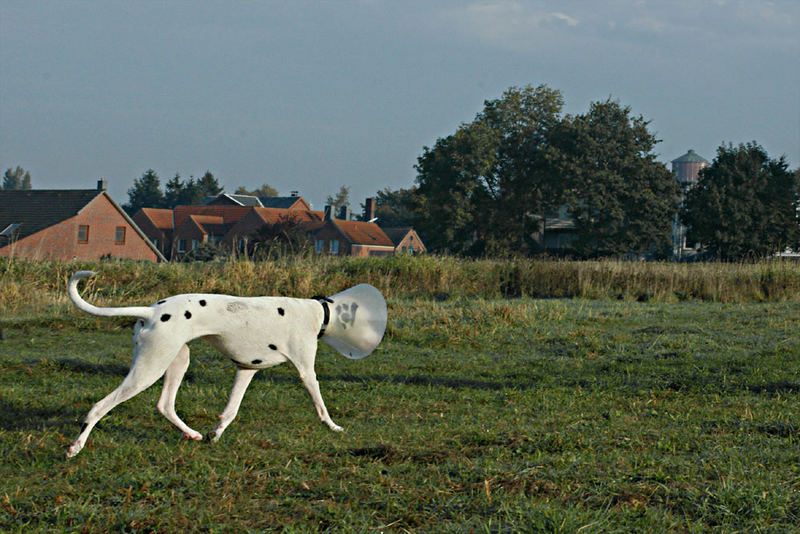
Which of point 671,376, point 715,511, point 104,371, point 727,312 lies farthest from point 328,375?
point 727,312

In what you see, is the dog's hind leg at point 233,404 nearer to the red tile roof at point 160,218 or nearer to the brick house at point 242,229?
the brick house at point 242,229

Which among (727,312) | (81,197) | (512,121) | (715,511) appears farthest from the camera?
(512,121)

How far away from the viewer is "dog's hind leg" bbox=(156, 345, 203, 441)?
5.57m

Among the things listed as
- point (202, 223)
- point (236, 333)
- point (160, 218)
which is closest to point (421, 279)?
point (236, 333)

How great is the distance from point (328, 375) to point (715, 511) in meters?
5.57

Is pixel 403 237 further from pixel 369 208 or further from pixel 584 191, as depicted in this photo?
pixel 584 191

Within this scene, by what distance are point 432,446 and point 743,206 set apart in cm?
5709

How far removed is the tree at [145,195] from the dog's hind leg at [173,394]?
415 ft

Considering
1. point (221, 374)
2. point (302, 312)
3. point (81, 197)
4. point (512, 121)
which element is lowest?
point (221, 374)

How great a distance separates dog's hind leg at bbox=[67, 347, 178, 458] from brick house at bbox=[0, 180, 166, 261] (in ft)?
160

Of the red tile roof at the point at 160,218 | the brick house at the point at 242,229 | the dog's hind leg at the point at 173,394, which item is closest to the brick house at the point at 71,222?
the brick house at the point at 242,229

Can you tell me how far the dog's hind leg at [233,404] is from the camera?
5.59 metres

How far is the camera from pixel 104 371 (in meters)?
9.09

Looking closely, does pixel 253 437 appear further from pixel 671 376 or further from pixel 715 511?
pixel 671 376
